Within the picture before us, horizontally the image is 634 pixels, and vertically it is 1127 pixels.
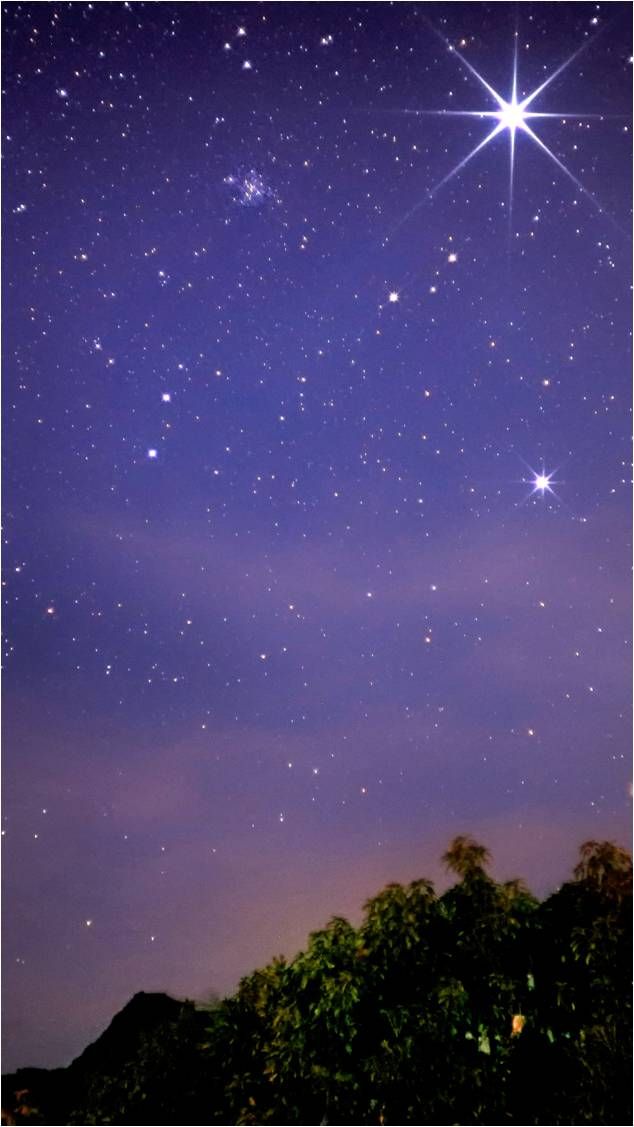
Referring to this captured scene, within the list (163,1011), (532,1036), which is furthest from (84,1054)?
(532,1036)

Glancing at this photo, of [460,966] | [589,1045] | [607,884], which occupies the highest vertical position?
[607,884]

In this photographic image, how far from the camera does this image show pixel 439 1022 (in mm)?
6539

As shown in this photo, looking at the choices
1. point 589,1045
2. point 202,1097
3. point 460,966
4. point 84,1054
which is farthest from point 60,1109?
point 84,1054

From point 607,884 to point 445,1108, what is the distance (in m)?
1.93

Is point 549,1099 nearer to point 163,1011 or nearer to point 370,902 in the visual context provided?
point 370,902

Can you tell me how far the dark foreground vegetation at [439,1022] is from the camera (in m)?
6.34

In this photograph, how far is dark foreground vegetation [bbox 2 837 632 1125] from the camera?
250 inches

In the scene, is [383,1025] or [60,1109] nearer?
[383,1025]

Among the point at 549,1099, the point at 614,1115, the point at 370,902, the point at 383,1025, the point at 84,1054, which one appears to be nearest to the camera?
the point at 614,1115

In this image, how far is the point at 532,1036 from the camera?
6.51m

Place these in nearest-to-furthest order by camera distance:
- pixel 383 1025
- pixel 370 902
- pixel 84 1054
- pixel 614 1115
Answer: pixel 614 1115
pixel 383 1025
pixel 370 902
pixel 84 1054

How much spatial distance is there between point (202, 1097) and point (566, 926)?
339cm

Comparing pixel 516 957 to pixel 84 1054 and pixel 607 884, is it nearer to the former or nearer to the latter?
pixel 607 884

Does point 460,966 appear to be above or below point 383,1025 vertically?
above
